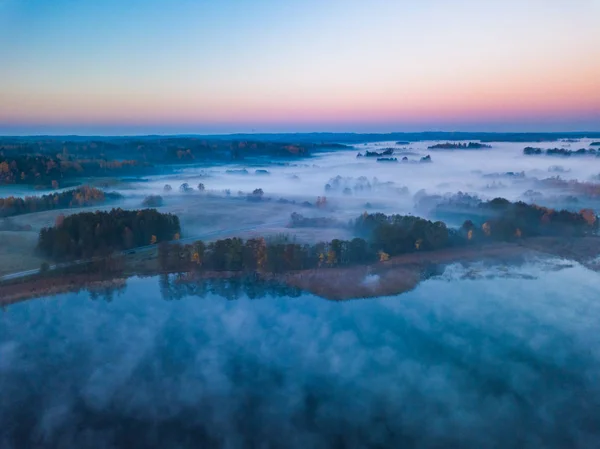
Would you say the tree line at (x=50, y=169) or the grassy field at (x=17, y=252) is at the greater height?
the tree line at (x=50, y=169)

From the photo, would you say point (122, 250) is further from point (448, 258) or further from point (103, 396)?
point (448, 258)

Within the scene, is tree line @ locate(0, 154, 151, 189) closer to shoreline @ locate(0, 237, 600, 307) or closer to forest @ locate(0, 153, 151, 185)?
forest @ locate(0, 153, 151, 185)

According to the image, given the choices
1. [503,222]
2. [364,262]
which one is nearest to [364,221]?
[364,262]

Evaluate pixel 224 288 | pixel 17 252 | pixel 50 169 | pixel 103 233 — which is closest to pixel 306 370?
pixel 224 288

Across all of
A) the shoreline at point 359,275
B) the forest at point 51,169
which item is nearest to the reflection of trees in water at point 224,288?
the shoreline at point 359,275

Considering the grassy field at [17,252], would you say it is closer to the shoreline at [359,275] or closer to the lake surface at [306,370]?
the shoreline at [359,275]

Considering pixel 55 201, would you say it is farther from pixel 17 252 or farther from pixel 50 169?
pixel 17 252

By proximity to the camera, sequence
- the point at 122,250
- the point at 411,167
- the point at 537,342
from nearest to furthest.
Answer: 1. the point at 537,342
2. the point at 122,250
3. the point at 411,167
